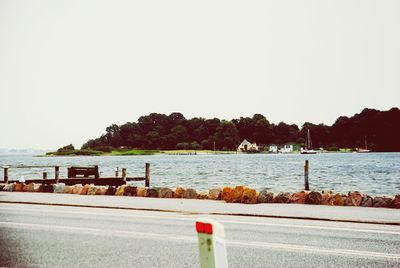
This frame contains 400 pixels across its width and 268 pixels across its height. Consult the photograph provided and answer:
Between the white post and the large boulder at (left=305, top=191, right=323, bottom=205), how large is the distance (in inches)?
626

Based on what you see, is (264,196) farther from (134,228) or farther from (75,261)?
(75,261)

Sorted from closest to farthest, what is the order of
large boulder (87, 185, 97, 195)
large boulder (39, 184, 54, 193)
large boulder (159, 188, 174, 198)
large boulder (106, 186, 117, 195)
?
large boulder (159, 188, 174, 198), large boulder (106, 186, 117, 195), large boulder (87, 185, 97, 195), large boulder (39, 184, 54, 193)

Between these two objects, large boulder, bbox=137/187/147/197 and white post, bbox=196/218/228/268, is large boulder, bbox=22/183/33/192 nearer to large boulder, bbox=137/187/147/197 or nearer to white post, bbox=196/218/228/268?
large boulder, bbox=137/187/147/197

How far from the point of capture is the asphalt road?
29.9 ft

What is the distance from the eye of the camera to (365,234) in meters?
12.1

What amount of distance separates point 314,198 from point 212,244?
52.8 ft

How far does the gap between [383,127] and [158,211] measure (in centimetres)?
16868

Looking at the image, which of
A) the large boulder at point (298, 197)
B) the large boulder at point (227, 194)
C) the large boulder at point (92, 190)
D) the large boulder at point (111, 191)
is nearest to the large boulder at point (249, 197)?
the large boulder at point (227, 194)

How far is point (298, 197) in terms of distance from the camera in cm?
1931

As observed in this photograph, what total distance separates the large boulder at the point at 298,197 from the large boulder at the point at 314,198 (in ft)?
0.46

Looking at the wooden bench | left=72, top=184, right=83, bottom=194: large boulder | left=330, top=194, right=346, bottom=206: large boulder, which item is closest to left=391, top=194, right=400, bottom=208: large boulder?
left=330, top=194, right=346, bottom=206: large boulder

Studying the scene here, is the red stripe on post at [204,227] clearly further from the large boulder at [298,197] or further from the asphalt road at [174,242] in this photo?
the large boulder at [298,197]

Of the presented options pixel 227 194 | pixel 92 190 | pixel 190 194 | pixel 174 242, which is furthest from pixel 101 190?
pixel 174 242

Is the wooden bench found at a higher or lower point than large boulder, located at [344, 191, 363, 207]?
higher
